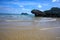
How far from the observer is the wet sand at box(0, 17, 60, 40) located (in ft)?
6.04

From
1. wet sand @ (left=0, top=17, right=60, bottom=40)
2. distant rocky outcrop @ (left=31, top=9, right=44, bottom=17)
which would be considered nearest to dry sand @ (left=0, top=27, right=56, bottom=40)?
wet sand @ (left=0, top=17, right=60, bottom=40)

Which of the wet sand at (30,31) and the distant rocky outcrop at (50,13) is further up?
the distant rocky outcrop at (50,13)

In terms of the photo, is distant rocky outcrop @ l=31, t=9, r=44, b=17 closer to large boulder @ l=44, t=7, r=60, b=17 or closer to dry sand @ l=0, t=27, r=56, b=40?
large boulder @ l=44, t=7, r=60, b=17

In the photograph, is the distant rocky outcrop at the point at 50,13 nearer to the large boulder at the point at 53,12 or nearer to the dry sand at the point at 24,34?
the large boulder at the point at 53,12

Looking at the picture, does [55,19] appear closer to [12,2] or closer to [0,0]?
[12,2]

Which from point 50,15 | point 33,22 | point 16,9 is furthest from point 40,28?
point 16,9

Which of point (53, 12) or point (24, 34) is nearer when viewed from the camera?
point (24, 34)

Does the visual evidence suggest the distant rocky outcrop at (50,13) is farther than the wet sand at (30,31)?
Yes

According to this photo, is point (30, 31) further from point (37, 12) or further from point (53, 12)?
point (53, 12)

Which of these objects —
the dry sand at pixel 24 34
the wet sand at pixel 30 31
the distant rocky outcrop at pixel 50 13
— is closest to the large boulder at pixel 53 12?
the distant rocky outcrop at pixel 50 13

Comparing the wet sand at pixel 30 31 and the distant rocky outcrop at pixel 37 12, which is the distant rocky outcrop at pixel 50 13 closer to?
the distant rocky outcrop at pixel 37 12

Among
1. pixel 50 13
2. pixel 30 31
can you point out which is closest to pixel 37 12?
pixel 50 13

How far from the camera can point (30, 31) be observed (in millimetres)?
1917

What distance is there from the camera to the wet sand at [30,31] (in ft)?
6.04
